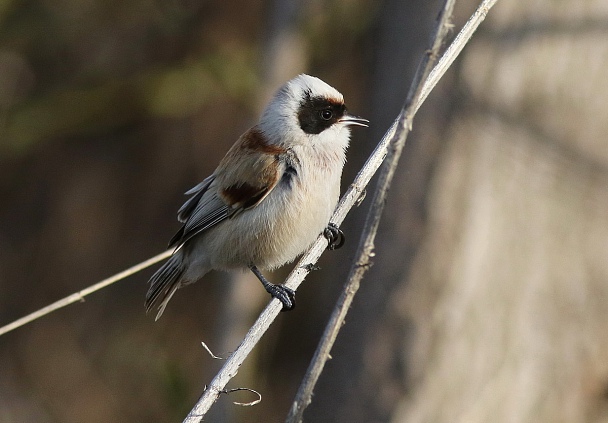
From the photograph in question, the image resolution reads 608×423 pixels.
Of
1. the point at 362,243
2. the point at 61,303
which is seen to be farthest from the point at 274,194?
the point at 362,243

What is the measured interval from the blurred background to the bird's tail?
179 cm

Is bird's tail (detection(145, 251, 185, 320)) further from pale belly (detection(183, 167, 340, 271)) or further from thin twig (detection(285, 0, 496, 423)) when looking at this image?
thin twig (detection(285, 0, 496, 423))

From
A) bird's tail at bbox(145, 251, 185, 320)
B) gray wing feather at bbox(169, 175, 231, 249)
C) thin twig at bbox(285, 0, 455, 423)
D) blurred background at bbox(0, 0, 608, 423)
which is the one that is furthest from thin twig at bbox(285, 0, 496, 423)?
blurred background at bbox(0, 0, 608, 423)

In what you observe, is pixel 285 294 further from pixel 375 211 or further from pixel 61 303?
pixel 375 211

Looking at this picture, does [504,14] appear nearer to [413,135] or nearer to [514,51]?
[514,51]

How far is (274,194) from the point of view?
3.78 m

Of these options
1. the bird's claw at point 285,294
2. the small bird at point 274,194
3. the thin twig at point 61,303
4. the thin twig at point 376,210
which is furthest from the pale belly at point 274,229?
the thin twig at point 376,210

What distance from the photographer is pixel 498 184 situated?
5484 mm

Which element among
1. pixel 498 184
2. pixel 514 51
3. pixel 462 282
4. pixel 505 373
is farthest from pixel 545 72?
pixel 505 373

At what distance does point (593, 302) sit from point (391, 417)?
1720mm

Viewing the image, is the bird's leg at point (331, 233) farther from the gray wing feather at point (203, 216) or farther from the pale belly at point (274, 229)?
the gray wing feather at point (203, 216)

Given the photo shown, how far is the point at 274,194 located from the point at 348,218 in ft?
8.87

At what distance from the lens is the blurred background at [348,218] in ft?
17.8

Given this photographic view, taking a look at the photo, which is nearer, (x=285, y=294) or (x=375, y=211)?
(x=375, y=211)
